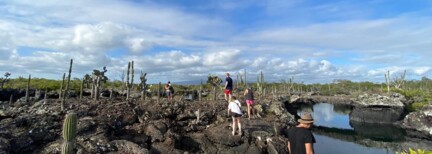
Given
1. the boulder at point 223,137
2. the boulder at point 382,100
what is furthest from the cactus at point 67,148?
the boulder at point 382,100

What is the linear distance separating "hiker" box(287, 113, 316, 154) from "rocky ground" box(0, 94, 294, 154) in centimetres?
842

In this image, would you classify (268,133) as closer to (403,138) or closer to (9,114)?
(9,114)

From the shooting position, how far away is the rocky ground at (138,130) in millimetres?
13844

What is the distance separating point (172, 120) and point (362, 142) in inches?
710

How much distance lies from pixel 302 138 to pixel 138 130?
39.3 ft

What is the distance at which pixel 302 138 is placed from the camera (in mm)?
6461

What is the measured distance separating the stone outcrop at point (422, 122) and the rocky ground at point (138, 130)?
15.5m

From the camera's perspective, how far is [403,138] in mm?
29500

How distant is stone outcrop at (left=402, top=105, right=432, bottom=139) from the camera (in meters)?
28.9

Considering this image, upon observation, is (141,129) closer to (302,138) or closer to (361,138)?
(302,138)

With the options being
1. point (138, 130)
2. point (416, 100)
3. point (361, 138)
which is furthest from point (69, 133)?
point (416, 100)

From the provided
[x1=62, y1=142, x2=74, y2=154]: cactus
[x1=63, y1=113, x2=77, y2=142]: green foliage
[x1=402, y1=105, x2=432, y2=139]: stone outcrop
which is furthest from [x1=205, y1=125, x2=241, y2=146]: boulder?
[x1=402, y1=105, x2=432, y2=139]: stone outcrop

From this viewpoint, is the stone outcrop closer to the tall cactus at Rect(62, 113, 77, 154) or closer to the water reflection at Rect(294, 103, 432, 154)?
the water reflection at Rect(294, 103, 432, 154)

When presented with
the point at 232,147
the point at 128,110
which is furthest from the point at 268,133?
the point at 128,110
